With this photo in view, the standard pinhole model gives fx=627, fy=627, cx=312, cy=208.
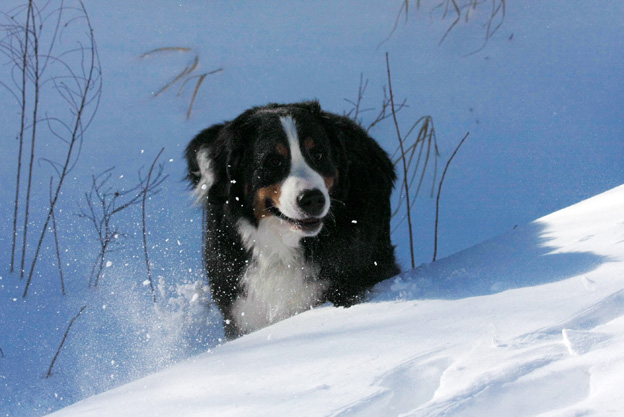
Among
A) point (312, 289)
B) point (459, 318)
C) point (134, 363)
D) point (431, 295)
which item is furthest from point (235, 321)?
point (459, 318)

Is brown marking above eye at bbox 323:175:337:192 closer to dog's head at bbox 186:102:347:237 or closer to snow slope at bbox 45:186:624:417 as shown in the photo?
dog's head at bbox 186:102:347:237

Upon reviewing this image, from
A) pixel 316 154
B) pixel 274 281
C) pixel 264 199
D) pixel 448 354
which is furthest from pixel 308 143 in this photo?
pixel 448 354

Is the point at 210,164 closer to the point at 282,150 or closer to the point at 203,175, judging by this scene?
the point at 203,175

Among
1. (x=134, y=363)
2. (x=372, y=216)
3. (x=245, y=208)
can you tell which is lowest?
(x=134, y=363)

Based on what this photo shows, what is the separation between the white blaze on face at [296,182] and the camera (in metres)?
2.66

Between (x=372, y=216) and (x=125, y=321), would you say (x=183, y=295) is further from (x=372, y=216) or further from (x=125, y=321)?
(x=372, y=216)

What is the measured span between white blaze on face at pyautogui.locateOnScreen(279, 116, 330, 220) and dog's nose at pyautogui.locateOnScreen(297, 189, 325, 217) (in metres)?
0.01

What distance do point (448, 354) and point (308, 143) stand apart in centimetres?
141

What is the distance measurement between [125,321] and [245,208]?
138 cm

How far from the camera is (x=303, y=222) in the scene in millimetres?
2852

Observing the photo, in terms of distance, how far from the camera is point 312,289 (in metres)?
3.12

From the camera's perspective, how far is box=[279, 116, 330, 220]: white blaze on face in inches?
105

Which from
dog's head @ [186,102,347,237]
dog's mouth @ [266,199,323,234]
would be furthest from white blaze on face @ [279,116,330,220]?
dog's mouth @ [266,199,323,234]

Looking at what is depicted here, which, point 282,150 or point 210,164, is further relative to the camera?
point 210,164
